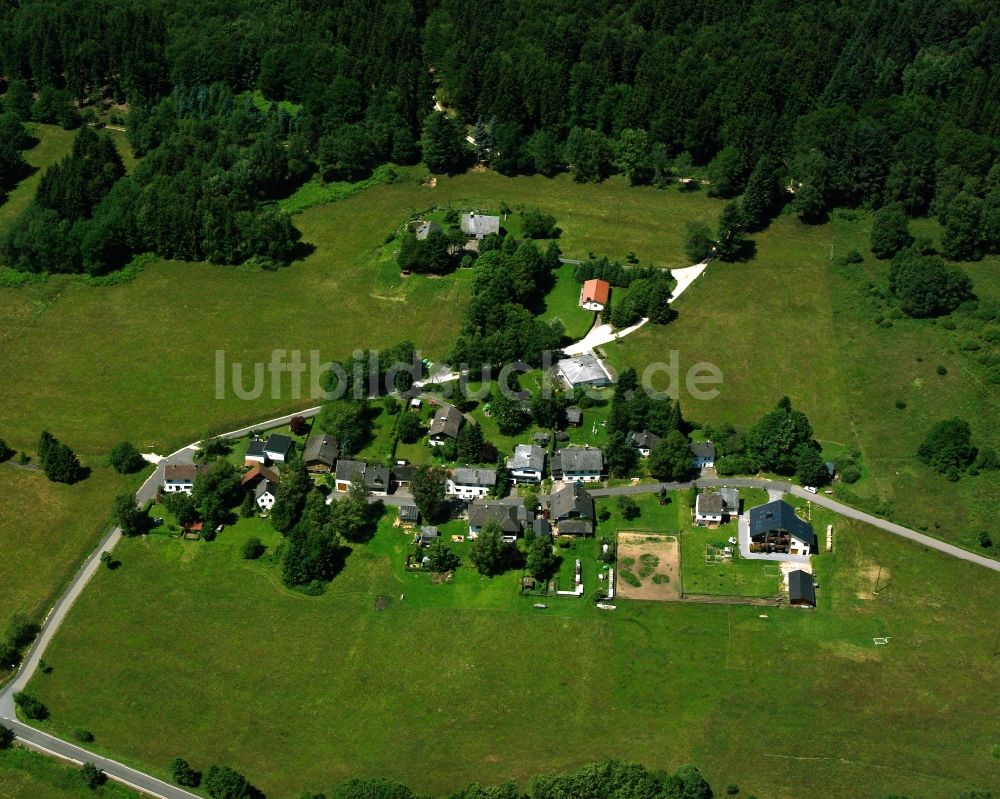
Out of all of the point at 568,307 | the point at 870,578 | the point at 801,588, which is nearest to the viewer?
the point at 801,588

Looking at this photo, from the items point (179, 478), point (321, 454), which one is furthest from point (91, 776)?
point (321, 454)

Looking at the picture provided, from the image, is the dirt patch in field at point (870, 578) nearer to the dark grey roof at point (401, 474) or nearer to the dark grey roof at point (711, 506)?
the dark grey roof at point (711, 506)

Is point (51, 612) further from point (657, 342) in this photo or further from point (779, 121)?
point (779, 121)

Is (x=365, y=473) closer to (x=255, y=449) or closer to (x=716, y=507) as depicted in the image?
(x=255, y=449)

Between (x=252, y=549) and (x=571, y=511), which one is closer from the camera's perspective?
(x=252, y=549)

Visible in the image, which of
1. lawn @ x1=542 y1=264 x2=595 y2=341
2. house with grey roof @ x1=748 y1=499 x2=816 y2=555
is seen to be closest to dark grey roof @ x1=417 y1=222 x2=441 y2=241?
lawn @ x1=542 y1=264 x2=595 y2=341

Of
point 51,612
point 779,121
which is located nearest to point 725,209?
point 779,121
